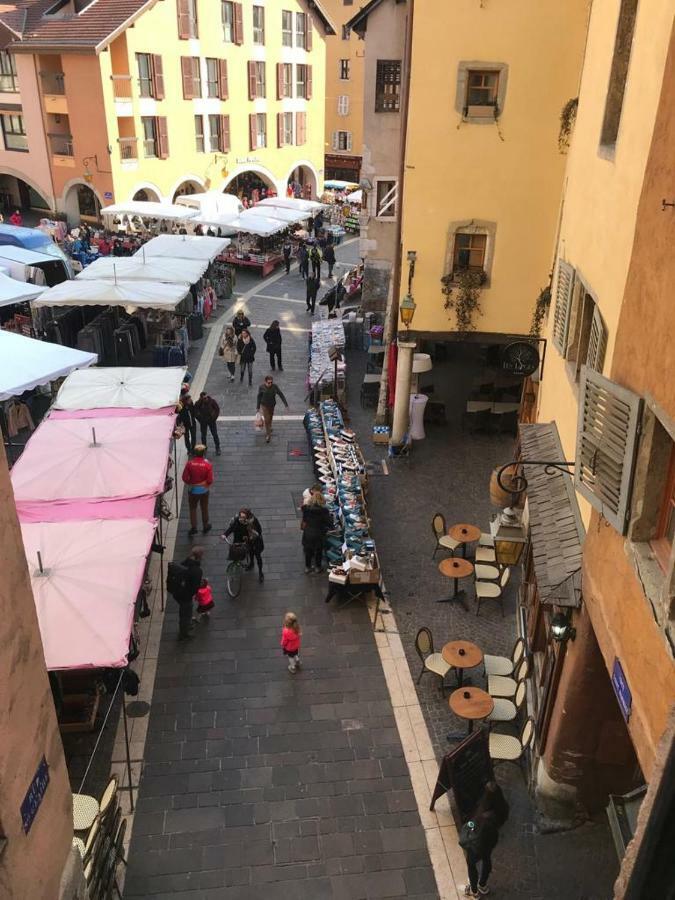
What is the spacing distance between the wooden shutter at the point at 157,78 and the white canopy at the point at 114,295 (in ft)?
61.6

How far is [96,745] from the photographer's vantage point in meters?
8.80

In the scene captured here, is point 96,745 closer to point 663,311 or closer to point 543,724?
point 543,724

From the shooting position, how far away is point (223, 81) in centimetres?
3788

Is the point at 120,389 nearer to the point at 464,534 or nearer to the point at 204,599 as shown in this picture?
the point at 204,599

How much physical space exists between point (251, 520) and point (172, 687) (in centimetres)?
307

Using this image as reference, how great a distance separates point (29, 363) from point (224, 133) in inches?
1157

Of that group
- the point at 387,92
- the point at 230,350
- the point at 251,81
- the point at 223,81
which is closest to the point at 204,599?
the point at 230,350

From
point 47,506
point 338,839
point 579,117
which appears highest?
point 579,117

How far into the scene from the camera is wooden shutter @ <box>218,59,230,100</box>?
37.6 metres

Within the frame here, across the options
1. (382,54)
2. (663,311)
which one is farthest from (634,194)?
(382,54)

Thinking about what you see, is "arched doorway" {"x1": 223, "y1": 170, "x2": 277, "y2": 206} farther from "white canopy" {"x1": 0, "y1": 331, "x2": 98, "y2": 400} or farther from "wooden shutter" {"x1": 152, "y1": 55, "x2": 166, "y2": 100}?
"white canopy" {"x1": 0, "y1": 331, "x2": 98, "y2": 400}

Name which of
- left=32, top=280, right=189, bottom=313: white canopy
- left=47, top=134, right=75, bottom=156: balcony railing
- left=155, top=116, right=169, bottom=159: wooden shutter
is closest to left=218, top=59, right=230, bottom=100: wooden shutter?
left=155, top=116, right=169, bottom=159: wooden shutter

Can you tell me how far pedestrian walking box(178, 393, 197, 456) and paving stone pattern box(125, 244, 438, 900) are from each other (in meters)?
3.75

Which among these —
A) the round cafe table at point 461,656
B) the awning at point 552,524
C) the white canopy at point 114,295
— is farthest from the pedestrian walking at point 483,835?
the white canopy at point 114,295
